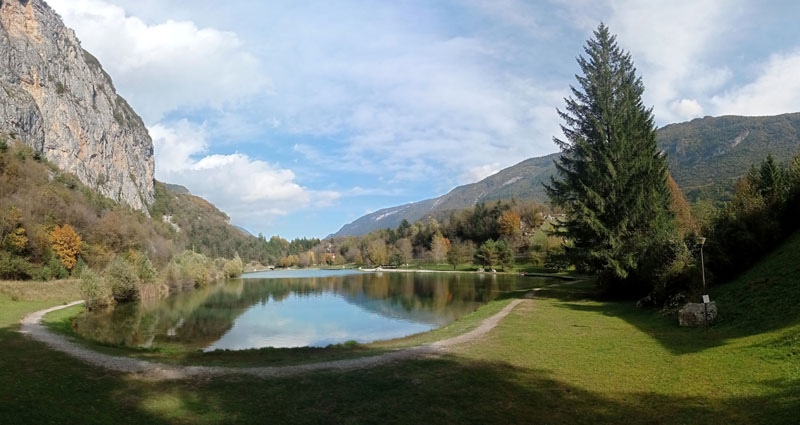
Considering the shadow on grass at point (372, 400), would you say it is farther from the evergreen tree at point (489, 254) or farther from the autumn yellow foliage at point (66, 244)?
the evergreen tree at point (489, 254)

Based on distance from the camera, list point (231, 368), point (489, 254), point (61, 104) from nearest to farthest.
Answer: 1. point (231, 368)
2. point (489, 254)
3. point (61, 104)

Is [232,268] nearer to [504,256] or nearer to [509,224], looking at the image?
[504,256]

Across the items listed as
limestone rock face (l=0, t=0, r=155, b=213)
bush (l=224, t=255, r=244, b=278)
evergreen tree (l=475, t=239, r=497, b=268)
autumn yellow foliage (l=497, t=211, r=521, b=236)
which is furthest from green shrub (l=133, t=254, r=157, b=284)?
autumn yellow foliage (l=497, t=211, r=521, b=236)

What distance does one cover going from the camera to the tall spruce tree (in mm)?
26578

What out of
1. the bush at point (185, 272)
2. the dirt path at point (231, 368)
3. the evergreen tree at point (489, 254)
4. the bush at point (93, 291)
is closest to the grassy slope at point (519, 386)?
the dirt path at point (231, 368)

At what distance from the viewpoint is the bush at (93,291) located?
117 ft

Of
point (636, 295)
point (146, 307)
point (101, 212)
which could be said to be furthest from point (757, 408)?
point (101, 212)

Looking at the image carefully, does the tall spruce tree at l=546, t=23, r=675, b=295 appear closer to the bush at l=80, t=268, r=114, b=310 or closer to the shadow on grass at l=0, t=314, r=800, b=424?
the shadow on grass at l=0, t=314, r=800, b=424

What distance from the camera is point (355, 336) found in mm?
26562

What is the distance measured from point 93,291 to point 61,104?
84.6 metres

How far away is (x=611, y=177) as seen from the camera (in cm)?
2709

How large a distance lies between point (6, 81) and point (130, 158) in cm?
7304

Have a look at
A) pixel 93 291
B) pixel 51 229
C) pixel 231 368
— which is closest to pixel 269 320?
pixel 93 291

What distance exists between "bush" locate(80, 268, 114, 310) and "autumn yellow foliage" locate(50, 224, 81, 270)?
46.4ft
